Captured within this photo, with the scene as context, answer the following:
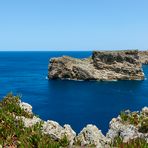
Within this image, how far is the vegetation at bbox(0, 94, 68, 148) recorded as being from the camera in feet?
77.5

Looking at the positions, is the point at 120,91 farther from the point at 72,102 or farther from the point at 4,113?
the point at 4,113

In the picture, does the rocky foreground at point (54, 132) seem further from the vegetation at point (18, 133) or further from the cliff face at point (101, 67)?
the cliff face at point (101, 67)

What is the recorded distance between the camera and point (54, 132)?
96.4 feet

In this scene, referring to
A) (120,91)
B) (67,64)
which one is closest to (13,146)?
(120,91)

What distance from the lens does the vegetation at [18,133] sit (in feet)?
77.5

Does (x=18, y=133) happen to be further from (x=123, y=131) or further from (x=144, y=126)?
(x=144, y=126)

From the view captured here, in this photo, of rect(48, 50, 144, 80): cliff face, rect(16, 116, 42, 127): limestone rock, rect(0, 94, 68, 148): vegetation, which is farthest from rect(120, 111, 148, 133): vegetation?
rect(48, 50, 144, 80): cliff face

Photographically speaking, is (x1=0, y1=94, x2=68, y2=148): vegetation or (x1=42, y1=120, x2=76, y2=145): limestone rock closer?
(x1=0, y1=94, x2=68, y2=148): vegetation

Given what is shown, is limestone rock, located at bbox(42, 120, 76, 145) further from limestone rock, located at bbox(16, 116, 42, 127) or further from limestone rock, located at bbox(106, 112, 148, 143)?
limestone rock, located at bbox(106, 112, 148, 143)

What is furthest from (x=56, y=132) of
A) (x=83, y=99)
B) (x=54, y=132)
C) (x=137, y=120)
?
(x=83, y=99)

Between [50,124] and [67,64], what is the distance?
125017 millimetres

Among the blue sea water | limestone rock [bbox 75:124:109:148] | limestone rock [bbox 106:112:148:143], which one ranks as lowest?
the blue sea water

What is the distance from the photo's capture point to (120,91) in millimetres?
126688

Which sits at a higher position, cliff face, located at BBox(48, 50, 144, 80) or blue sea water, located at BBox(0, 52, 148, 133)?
cliff face, located at BBox(48, 50, 144, 80)
